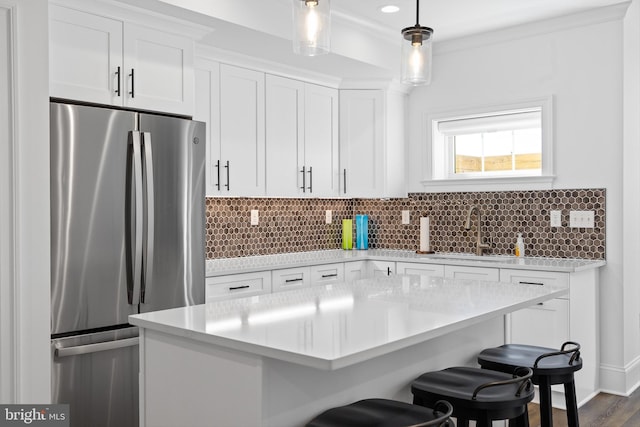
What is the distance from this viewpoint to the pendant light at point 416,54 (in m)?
2.49

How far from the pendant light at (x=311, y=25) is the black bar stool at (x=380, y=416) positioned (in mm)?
1212

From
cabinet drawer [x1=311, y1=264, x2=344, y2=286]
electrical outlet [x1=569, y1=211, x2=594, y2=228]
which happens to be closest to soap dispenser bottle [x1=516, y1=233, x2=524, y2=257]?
electrical outlet [x1=569, y1=211, x2=594, y2=228]

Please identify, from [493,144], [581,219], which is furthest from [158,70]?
[581,219]

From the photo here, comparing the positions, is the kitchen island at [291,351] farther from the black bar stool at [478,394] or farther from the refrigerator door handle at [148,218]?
the refrigerator door handle at [148,218]

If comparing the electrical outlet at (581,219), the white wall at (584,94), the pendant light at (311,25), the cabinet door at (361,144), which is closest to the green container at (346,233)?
the cabinet door at (361,144)

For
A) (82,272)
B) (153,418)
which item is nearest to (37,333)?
(82,272)

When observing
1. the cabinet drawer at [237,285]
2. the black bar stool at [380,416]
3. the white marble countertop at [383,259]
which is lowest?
the black bar stool at [380,416]

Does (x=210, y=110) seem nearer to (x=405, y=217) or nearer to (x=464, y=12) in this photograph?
(x=464, y=12)

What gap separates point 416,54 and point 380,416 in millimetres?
1442

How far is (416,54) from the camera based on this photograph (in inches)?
98.3

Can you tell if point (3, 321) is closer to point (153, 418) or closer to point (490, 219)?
point (153, 418)

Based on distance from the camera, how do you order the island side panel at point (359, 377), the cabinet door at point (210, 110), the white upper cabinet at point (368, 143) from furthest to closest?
the white upper cabinet at point (368, 143)
the cabinet door at point (210, 110)
the island side panel at point (359, 377)

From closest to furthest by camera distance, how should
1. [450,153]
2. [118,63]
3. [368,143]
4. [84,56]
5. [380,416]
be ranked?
[380,416] → [84,56] → [118,63] → [368,143] → [450,153]
